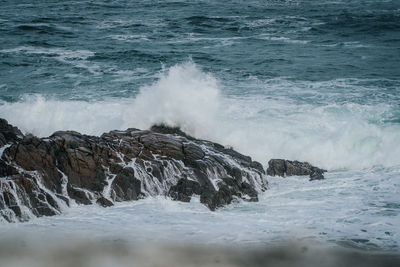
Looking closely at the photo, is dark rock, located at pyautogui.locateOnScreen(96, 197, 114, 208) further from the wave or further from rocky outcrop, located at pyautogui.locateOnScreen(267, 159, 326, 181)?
rocky outcrop, located at pyautogui.locateOnScreen(267, 159, 326, 181)

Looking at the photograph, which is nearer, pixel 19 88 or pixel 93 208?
pixel 93 208

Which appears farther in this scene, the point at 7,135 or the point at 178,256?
the point at 7,135

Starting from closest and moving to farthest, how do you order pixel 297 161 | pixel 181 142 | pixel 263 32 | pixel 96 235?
pixel 96 235 < pixel 181 142 < pixel 297 161 < pixel 263 32

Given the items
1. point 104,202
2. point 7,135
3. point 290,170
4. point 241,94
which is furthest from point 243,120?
point 7,135

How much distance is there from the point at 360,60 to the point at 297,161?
1130cm

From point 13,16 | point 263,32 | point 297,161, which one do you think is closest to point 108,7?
point 13,16

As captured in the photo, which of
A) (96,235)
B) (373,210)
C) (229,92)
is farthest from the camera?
(229,92)

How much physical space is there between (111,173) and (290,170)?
14.4ft

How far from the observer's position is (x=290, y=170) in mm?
12531

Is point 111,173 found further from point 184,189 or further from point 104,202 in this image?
point 184,189

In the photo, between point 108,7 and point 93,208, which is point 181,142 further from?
point 108,7

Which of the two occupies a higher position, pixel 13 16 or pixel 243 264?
pixel 13 16

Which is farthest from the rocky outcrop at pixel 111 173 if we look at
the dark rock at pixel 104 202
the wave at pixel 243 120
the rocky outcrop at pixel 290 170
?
the wave at pixel 243 120

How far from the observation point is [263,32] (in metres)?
28.4
